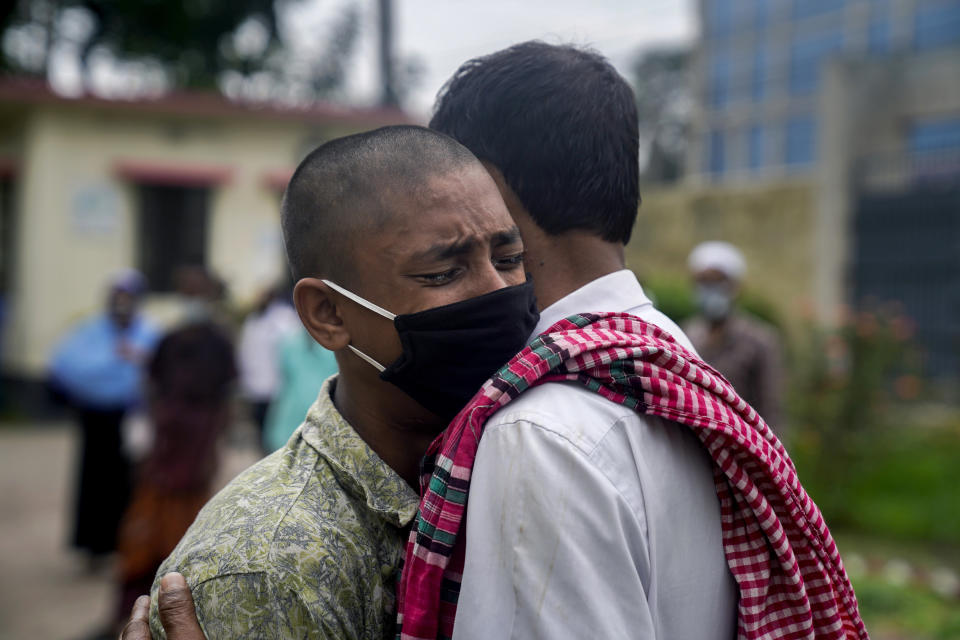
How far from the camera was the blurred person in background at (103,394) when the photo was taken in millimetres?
6250

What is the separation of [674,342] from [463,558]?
1.50 feet

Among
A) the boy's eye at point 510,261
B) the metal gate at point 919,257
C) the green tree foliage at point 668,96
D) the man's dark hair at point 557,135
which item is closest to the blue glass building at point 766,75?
the green tree foliage at point 668,96

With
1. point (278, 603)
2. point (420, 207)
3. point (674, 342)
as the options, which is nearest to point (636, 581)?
point (674, 342)

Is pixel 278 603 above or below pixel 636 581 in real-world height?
below

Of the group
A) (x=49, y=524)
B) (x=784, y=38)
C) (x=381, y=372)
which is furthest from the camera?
(x=784, y=38)

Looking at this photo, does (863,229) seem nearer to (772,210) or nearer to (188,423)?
(772,210)

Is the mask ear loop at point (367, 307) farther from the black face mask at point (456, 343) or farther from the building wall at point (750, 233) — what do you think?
the building wall at point (750, 233)

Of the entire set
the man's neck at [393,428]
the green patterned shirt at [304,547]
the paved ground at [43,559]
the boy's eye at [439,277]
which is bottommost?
the paved ground at [43,559]

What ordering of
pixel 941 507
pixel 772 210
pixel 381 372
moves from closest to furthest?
pixel 381 372, pixel 941 507, pixel 772 210

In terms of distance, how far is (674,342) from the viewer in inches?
56.9

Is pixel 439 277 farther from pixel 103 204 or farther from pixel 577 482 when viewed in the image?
pixel 103 204

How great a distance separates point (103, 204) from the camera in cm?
1152

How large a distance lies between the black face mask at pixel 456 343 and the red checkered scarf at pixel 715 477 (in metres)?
0.12

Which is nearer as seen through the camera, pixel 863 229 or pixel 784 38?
pixel 863 229
